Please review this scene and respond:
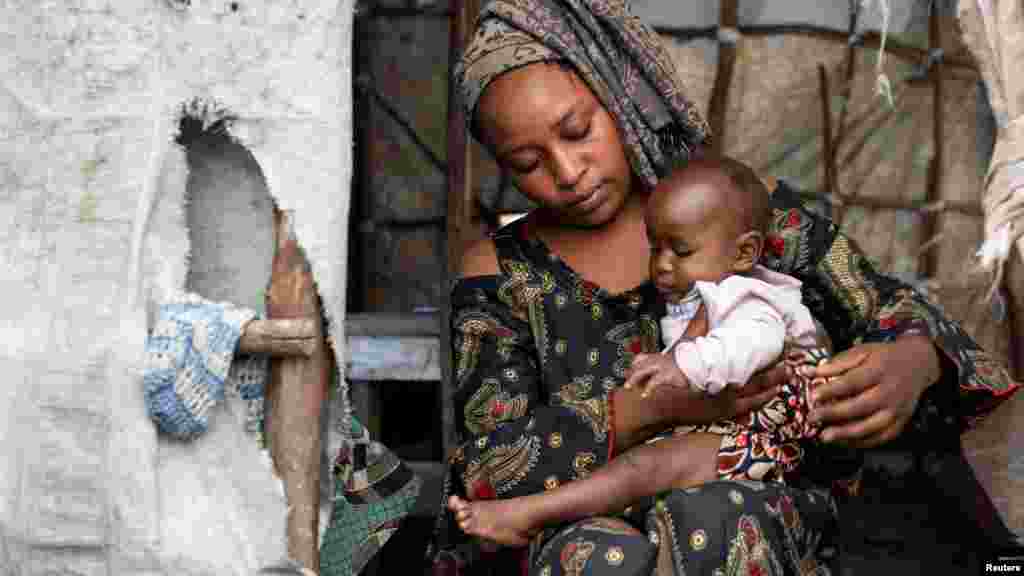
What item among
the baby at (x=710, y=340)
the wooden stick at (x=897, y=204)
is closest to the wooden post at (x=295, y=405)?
the baby at (x=710, y=340)

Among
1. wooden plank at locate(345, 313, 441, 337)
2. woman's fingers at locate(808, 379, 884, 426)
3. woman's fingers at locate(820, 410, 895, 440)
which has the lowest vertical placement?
wooden plank at locate(345, 313, 441, 337)

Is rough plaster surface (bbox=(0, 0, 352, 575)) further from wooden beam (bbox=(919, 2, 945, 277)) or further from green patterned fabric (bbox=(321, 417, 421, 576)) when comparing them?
wooden beam (bbox=(919, 2, 945, 277))

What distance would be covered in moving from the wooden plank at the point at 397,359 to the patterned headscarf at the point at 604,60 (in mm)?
1315

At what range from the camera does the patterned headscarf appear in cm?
245

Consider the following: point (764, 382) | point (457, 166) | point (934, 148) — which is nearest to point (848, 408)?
point (764, 382)

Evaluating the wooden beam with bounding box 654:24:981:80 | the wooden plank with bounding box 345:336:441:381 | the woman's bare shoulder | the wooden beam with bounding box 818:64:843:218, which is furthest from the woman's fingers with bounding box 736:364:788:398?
the wooden beam with bounding box 654:24:981:80

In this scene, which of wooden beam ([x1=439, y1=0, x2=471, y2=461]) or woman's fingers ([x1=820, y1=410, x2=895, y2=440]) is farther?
wooden beam ([x1=439, y1=0, x2=471, y2=461])

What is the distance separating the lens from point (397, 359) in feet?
12.3

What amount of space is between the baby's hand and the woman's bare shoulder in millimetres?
634

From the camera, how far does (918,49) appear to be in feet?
13.3

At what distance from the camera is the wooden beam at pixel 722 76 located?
4.03 metres

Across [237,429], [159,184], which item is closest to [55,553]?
[237,429]

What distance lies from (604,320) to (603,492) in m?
0.48

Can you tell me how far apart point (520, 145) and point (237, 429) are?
802mm
